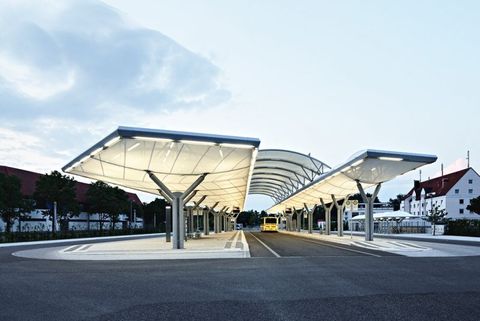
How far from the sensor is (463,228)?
48125mm

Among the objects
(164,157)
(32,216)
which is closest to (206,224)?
(32,216)

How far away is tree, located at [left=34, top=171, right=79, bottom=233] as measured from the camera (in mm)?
52281

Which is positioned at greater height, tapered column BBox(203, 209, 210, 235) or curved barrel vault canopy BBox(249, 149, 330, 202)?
curved barrel vault canopy BBox(249, 149, 330, 202)

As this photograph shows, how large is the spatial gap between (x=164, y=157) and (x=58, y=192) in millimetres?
33718

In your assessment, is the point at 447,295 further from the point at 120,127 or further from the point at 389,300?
the point at 120,127

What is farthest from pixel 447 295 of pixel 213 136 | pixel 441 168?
pixel 441 168

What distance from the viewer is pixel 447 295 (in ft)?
28.8

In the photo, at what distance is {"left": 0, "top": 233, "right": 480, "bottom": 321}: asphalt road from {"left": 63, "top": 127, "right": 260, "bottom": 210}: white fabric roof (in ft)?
21.2

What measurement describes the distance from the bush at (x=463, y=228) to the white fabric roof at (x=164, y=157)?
89.6 feet

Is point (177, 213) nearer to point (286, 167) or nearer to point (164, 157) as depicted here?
point (164, 157)

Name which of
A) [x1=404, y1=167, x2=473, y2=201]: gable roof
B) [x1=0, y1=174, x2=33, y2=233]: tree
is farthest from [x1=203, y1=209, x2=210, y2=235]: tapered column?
[x1=404, y1=167, x2=473, y2=201]: gable roof

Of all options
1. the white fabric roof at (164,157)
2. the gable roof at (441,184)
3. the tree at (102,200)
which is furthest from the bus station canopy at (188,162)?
the gable roof at (441,184)

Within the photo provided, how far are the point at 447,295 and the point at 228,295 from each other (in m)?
4.04

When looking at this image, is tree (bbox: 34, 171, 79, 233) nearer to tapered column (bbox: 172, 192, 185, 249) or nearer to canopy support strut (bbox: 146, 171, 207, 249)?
canopy support strut (bbox: 146, 171, 207, 249)
